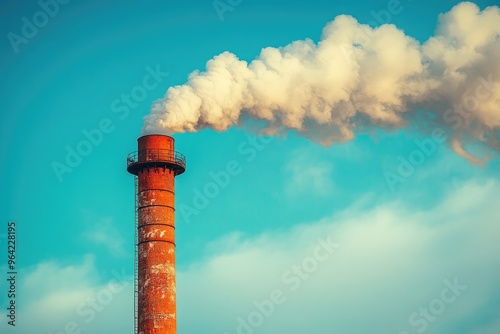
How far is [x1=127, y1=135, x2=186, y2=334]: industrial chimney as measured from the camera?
40000mm

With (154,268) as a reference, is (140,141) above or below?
above

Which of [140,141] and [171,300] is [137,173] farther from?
[171,300]

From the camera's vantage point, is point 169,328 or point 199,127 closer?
point 169,328

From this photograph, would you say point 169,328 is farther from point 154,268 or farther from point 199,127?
point 199,127

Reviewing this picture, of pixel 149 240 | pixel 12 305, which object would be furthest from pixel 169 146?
pixel 12 305

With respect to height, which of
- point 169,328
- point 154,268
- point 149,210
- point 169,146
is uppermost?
point 169,146

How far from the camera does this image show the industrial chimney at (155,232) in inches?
1575

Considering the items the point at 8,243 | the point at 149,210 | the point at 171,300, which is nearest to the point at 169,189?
the point at 149,210

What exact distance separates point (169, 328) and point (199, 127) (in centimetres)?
1040

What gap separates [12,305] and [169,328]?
7616 mm

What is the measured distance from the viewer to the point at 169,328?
39938 millimetres

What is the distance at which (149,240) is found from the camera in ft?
134

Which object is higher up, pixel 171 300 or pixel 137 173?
pixel 137 173

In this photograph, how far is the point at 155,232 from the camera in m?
40.8
